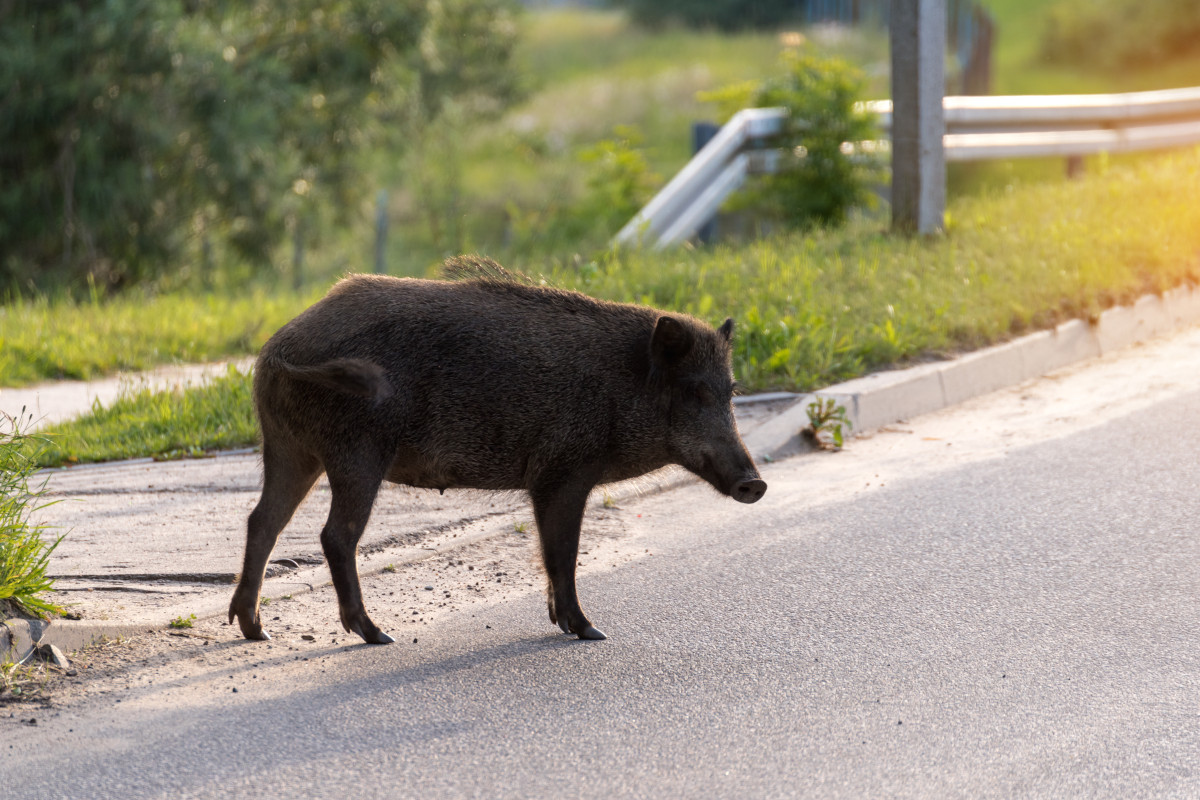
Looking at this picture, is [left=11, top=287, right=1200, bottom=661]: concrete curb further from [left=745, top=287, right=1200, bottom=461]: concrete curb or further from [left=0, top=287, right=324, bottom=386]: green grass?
[left=0, top=287, right=324, bottom=386]: green grass

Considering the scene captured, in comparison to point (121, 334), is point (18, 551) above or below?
above

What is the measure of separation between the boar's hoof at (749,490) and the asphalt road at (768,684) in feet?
1.65

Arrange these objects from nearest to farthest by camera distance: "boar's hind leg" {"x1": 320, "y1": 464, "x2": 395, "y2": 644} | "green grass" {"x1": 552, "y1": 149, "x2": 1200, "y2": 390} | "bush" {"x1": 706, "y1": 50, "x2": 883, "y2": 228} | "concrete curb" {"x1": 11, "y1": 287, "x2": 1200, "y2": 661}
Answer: "boar's hind leg" {"x1": 320, "y1": 464, "x2": 395, "y2": 644}
"concrete curb" {"x1": 11, "y1": 287, "x2": 1200, "y2": 661}
"green grass" {"x1": 552, "y1": 149, "x2": 1200, "y2": 390}
"bush" {"x1": 706, "y1": 50, "x2": 883, "y2": 228}

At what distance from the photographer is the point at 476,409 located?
4695 millimetres

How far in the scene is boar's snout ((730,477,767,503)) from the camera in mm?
4672

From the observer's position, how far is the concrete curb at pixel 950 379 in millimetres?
6871

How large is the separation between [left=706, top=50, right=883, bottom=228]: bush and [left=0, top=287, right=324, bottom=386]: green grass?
176 inches

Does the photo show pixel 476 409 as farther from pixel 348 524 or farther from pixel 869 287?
pixel 869 287

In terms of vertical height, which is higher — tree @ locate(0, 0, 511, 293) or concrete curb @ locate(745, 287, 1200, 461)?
tree @ locate(0, 0, 511, 293)

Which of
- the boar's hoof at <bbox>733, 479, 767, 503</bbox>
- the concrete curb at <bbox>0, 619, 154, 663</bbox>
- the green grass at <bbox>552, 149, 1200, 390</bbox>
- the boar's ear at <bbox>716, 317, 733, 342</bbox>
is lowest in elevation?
the green grass at <bbox>552, 149, 1200, 390</bbox>

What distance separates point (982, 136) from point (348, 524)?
1065 cm

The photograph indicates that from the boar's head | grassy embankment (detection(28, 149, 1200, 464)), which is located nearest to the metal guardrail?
grassy embankment (detection(28, 149, 1200, 464))

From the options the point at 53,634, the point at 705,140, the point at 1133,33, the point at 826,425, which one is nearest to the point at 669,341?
the point at 53,634

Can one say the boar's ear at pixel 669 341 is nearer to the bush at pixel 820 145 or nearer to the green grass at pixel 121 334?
the green grass at pixel 121 334
